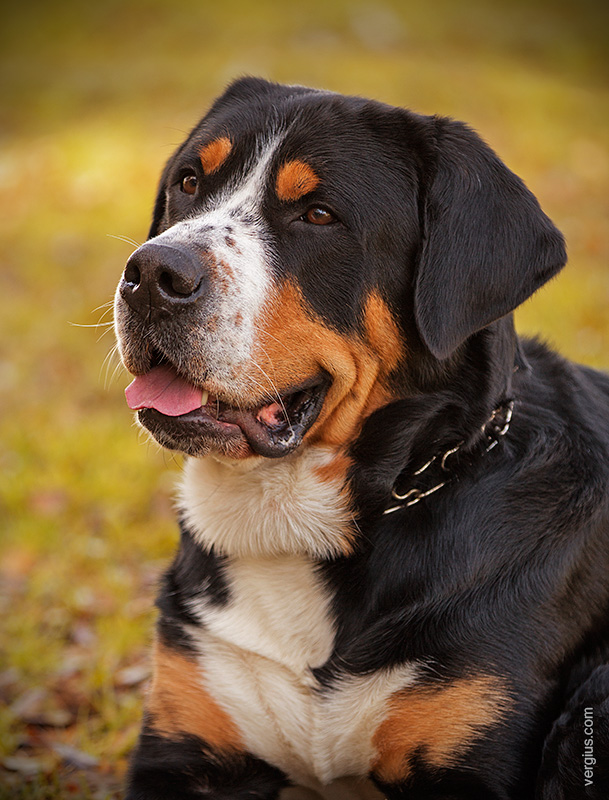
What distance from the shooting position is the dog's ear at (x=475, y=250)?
2709mm

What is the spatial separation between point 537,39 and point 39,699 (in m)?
17.3

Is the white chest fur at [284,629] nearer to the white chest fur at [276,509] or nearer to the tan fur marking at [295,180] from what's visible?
the white chest fur at [276,509]

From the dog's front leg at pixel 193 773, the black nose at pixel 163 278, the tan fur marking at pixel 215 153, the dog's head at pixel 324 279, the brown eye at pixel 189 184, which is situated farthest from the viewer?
the brown eye at pixel 189 184

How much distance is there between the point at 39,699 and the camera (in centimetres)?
386

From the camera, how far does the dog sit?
103 inches

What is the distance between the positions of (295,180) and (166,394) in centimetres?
74

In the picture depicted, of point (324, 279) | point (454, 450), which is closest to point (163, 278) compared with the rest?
point (324, 279)

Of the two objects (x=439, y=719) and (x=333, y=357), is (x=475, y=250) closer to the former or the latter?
(x=333, y=357)

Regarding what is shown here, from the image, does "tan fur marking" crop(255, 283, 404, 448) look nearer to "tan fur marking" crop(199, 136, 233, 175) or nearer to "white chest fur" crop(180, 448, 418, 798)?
"white chest fur" crop(180, 448, 418, 798)

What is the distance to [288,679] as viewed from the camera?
2.80m

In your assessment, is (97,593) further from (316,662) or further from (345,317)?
(345,317)

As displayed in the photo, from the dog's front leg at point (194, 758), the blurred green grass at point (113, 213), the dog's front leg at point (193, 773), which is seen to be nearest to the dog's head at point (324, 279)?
the blurred green grass at point (113, 213)

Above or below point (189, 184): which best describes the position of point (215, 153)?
above

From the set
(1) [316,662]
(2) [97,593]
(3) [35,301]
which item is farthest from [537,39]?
(1) [316,662]
